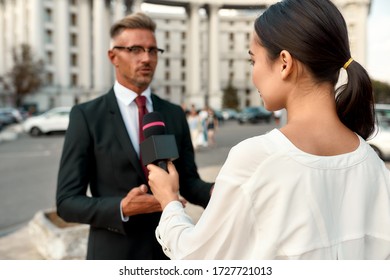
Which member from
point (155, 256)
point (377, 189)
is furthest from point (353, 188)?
point (155, 256)

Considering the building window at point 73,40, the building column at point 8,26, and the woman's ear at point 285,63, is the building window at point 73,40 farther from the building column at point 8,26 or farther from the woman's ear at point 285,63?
the woman's ear at point 285,63

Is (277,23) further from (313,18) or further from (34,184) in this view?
(34,184)

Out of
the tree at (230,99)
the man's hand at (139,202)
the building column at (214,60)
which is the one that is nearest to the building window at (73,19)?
the building column at (214,60)

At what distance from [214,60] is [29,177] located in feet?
154

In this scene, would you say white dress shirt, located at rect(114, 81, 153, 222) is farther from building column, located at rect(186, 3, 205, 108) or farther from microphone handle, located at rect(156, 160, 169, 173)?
building column, located at rect(186, 3, 205, 108)

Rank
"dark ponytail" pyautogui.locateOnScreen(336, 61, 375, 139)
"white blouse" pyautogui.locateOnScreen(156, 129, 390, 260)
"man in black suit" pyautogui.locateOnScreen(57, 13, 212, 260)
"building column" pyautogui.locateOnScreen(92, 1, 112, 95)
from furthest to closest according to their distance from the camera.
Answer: "building column" pyautogui.locateOnScreen(92, 1, 112, 95) → "man in black suit" pyautogui.locateOnScreen(57, 13, 212, 260) → "dark ponytail" pyautogui.locateOnScreen(336, 61, 375, 139) → "white blouse" pyautogui.locateOnScreen(156, 129, 390, 260)

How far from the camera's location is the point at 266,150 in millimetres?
931

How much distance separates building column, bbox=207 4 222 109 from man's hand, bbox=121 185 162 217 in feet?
175

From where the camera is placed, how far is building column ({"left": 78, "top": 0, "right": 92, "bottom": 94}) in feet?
162

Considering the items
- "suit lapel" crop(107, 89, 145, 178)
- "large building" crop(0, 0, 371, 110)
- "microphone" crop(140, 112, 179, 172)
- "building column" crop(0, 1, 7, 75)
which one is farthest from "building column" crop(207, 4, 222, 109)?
"microphone" crop(140, 112, 179, 172)

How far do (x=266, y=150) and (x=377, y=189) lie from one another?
33cm

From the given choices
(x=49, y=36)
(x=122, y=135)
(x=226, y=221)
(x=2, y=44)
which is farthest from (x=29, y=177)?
(x=2, y=44)

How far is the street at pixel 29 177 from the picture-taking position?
6320 millimetres

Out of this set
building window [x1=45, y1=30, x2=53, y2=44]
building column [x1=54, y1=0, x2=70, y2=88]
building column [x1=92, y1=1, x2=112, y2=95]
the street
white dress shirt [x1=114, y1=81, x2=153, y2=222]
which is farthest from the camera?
building column [x1=92, y1=1, x2=112, y2=95]
